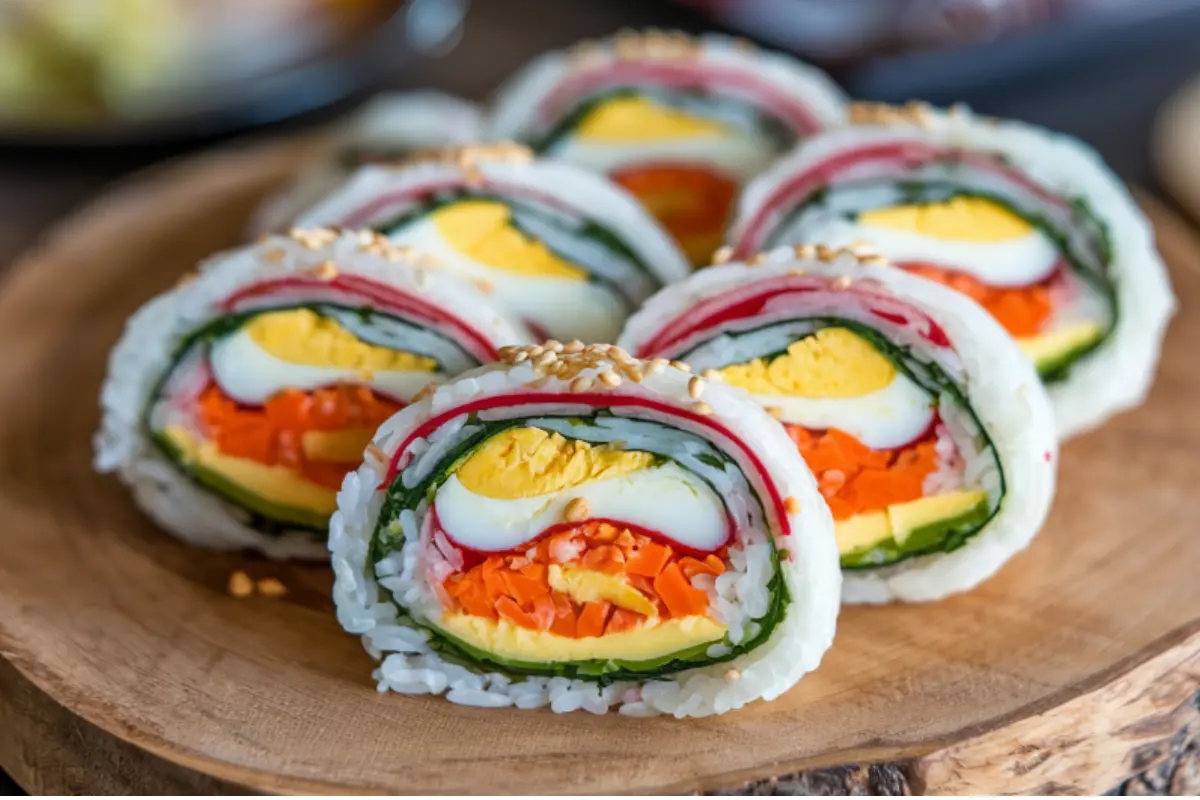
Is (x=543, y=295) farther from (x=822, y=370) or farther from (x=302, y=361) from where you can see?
(x=822, y=370)

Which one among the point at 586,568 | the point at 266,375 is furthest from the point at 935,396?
the point at 266,375

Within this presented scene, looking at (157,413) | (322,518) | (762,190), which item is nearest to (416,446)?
(322,518)

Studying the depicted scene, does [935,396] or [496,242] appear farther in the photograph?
[496,242]

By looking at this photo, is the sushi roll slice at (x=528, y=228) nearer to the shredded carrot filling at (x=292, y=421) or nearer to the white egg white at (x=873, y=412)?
the shredded carrot filling at (x=292, y=421)

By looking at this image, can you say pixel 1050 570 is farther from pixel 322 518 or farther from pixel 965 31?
pixel 965 31

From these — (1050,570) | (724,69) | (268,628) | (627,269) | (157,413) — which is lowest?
(268,628)

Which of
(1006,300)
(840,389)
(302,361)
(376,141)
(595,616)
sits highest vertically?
(376,141)
